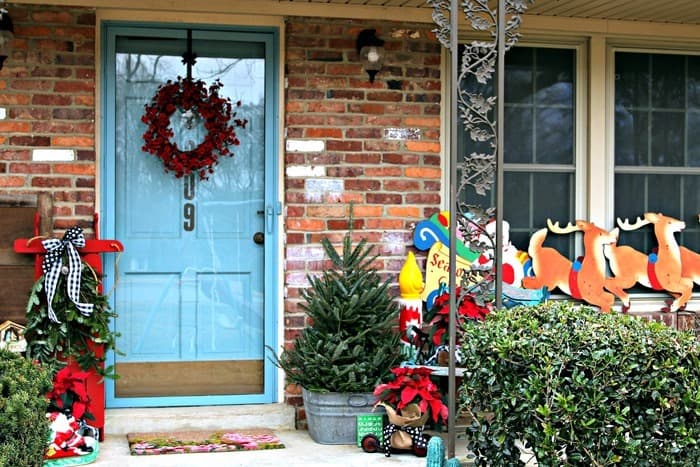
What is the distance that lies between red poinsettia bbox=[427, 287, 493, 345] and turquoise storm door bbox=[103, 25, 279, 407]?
104cm

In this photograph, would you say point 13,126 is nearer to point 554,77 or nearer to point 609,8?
point 554,77

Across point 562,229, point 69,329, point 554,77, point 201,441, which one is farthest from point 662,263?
point 69,329

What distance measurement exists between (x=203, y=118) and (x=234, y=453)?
2.03 meters

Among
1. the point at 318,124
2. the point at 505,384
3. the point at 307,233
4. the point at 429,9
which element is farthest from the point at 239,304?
the point at 505,384

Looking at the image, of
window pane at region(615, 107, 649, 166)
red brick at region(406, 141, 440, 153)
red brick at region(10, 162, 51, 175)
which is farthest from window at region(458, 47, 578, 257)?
red brick at region(10, 162, 51, 175)

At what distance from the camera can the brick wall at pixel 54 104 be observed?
18.7 feet

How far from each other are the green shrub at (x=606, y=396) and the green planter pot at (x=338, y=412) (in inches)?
72.0

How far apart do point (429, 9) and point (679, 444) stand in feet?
11.3

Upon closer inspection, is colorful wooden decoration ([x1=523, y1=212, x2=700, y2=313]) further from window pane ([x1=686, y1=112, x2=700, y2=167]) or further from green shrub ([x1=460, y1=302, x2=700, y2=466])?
green shrub ([x1=460, y1=302, x2=700, y2=466])

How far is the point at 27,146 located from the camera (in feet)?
18.7

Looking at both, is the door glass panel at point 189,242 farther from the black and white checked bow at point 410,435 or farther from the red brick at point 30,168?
the black and white checked bow at point 410,435

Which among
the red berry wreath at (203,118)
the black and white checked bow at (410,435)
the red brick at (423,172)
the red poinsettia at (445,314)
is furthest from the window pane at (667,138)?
the red berry wreath at (203,118)

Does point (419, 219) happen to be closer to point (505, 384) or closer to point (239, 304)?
point (239, 304)

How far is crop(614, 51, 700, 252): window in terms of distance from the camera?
652cm
